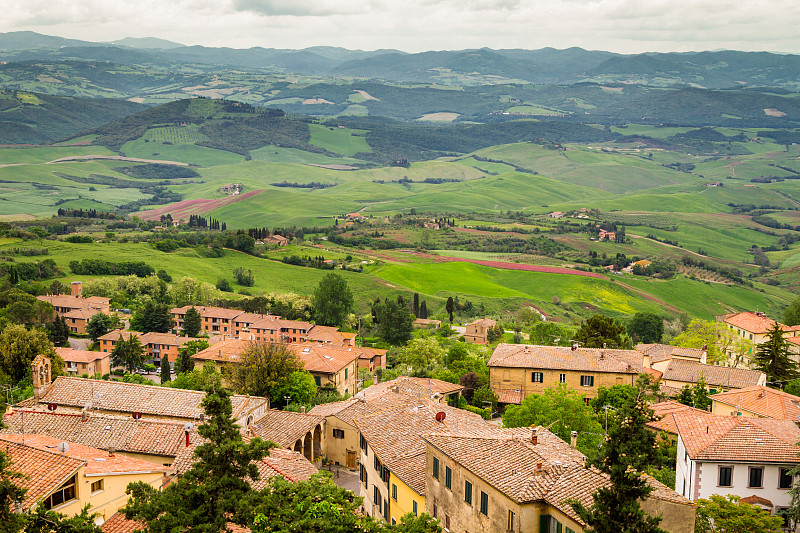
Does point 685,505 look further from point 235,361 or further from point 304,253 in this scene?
point 304,253

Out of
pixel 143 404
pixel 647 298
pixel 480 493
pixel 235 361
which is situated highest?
pixel 480 493

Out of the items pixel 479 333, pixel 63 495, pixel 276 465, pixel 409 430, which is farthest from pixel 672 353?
pixel 63 495

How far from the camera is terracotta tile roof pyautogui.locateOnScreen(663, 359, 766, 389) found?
6400 cm

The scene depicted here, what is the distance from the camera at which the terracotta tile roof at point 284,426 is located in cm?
4559

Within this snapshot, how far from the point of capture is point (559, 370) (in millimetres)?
64125

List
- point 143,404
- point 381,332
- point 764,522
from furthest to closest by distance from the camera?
point 381,332
point 143,404
point 764,522

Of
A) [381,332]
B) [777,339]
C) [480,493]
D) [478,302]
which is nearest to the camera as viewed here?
[480,493]

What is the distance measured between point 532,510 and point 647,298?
491 ft

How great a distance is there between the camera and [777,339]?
227ft

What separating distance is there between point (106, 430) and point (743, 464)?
30.0 meters

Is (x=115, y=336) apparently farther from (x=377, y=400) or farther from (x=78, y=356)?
(x=377, y=400)

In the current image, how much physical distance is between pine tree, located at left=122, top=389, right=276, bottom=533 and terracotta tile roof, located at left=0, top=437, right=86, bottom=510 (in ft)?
9.76

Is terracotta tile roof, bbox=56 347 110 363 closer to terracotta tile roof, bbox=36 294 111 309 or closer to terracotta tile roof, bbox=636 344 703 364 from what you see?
terracotta tile roof, bbox=36 294 111 309

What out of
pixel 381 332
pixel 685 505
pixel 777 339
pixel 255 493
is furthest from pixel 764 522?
pixel 381 332
